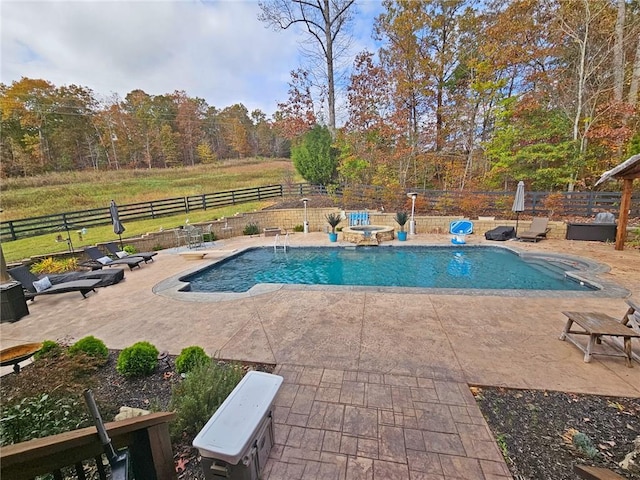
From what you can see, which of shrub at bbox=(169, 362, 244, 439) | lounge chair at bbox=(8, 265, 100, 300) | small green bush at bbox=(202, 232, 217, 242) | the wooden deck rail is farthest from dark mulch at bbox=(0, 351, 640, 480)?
small green bush at bbox=(202, 232, 217, 242)

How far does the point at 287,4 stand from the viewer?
15234mm

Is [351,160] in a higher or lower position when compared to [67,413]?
higher

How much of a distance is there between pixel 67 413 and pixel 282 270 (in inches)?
245

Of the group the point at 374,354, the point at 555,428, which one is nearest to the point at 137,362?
the point at 374,354

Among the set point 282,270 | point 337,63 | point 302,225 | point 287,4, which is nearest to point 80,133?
point 287,4

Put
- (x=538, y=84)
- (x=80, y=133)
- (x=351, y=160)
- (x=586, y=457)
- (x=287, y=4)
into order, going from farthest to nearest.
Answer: (x=80, y=133), (x=287, y=4), (x=351, y=160), (x=538, y=84), (x=586, y=457)

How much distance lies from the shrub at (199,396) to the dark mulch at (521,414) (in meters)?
0.12

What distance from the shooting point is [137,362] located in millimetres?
3070

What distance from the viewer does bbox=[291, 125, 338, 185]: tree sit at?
15.3m

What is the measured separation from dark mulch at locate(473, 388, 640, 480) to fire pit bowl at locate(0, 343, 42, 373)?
195 inches

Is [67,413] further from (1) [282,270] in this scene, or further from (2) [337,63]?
(2) [337,63]

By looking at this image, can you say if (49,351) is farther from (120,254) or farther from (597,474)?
(120,254)

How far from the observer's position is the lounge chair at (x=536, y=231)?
912cm

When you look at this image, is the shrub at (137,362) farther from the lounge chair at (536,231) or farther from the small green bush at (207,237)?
the lounge chair at (536,231)
